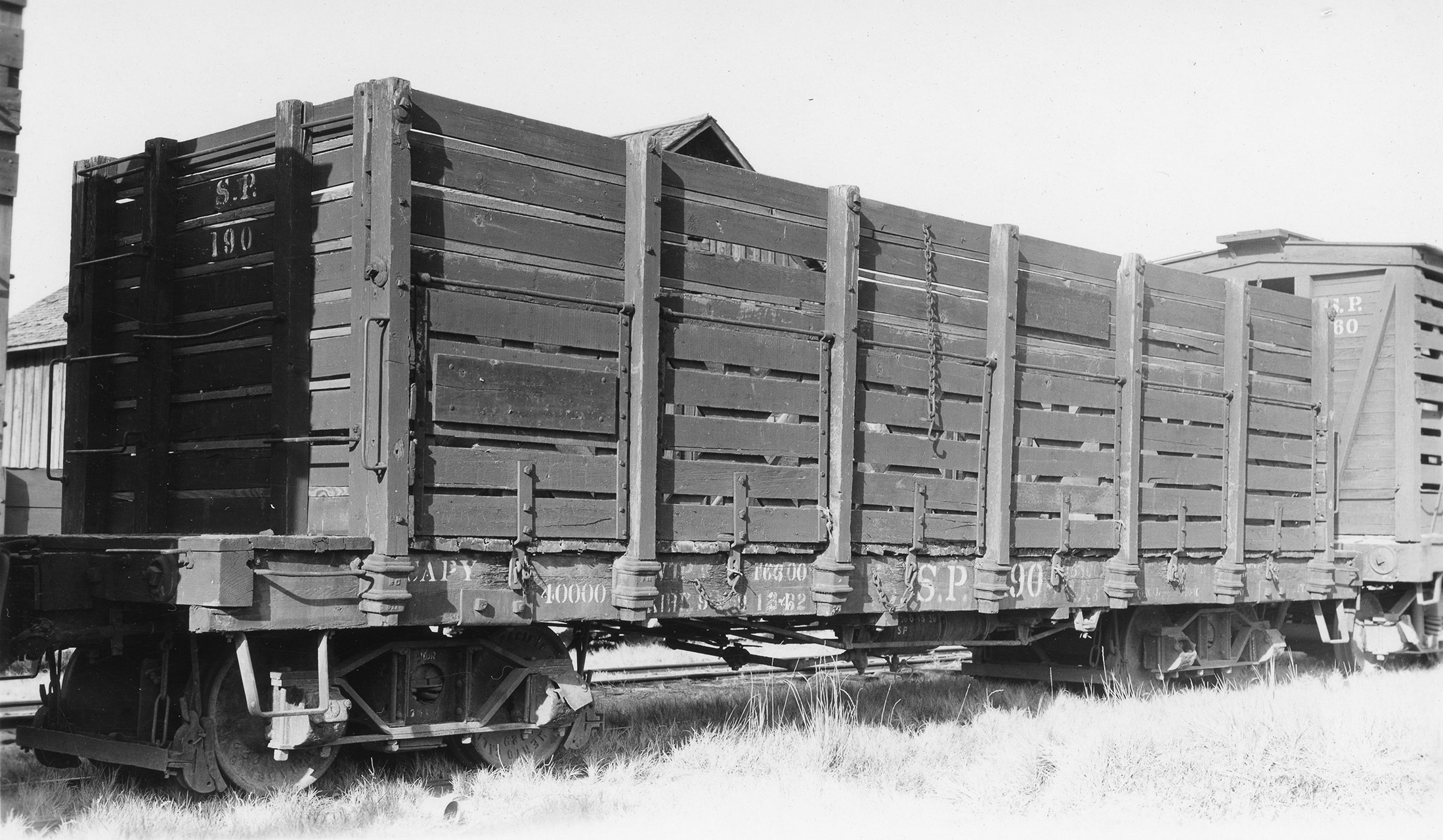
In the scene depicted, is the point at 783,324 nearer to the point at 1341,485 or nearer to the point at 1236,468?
the point at 1236,468

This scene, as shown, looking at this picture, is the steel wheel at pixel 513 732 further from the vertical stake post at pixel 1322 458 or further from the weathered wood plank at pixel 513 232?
the vertical stake post at pixel 1322 458

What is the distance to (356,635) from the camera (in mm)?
5910

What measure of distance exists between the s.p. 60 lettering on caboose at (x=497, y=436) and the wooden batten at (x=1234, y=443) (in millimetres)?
1256

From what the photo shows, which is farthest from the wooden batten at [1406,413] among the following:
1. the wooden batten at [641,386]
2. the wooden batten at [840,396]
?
the wooden batten at [641,386]

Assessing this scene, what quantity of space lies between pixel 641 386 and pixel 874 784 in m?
2.35

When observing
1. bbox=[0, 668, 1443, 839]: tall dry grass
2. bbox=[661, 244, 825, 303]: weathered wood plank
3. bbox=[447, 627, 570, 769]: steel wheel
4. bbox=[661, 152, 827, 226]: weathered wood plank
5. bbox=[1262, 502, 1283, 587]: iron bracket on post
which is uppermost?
bbox=[661, 152, 827, 226]: weathered wood plank

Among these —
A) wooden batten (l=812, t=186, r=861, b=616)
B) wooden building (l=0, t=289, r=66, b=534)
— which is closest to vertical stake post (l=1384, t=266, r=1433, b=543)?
wooden batten (l=812, t=186, r=861, b=616)

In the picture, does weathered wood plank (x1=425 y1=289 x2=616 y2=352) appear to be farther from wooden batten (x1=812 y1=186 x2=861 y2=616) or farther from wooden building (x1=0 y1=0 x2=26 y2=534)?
wooden building (x1=0 y1=0 x2=26 y2=534)

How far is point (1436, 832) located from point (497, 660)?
4.45m

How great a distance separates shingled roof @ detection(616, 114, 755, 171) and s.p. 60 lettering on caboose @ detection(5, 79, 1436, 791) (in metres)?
4.99

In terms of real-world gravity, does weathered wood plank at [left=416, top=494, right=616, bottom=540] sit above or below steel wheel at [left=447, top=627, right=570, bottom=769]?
above

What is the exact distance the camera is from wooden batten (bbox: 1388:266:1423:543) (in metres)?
10.8

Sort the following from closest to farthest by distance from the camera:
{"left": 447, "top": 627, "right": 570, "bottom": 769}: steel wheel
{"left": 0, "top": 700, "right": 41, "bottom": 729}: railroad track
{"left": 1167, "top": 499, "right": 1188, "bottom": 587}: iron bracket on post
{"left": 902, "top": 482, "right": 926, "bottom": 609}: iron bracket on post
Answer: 1. {"left": 447, "top": 627, "right": 570, "bottom": 769}: steel wheel
2. {"left": 902, "top": 482, "right": 926, "bottom": 609}: iron bracket on post
3. {"left": 0, "top": 700, "right": 41, "bottom": 729}: railroad track
4. {"left": 1167, "top": 499, "right": 1188, "bottom": 587}: iron bracket on post

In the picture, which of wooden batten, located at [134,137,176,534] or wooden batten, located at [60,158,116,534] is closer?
wooden batten, located at [134,137,176,534]
